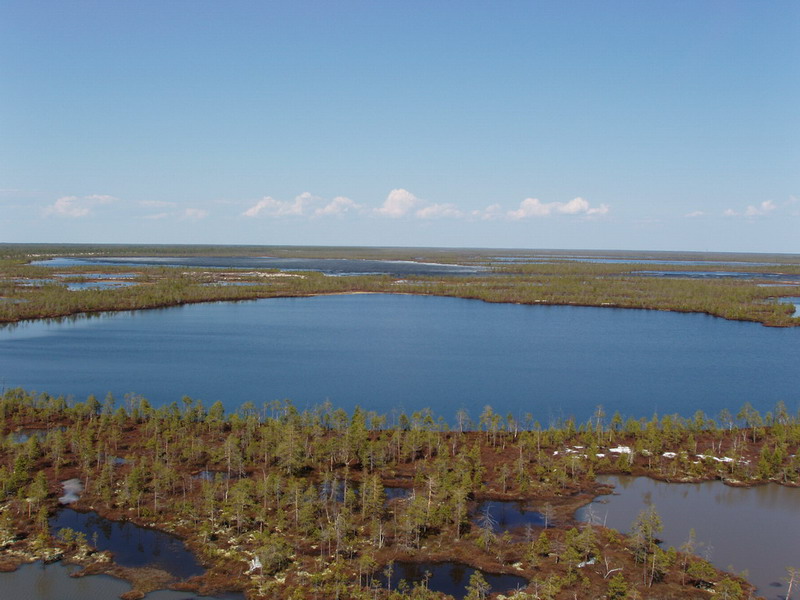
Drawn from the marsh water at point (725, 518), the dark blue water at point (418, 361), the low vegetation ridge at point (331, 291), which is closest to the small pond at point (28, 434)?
the dark blue water at point (418, 361)

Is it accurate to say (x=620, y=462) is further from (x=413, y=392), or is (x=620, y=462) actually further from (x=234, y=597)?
(x=234, y=597)

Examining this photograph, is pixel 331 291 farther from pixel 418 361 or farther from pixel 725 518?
pixel 725 518

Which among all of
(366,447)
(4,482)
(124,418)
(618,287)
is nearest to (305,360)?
(124,418)

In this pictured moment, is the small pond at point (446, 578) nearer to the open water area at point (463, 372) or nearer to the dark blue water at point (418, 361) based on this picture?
the open water area at point (463, 372)

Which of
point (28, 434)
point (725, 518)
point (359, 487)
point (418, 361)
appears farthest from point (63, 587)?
point (418, 361)

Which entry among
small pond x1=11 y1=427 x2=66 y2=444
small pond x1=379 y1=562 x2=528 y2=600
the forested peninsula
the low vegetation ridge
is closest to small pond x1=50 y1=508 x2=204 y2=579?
the forested peninsula

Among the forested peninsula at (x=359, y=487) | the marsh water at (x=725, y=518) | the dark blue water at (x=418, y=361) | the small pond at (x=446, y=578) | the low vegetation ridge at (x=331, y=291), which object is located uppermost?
the low vegetation ridge at (x=331, y=291)
